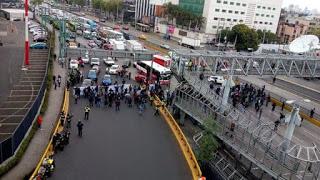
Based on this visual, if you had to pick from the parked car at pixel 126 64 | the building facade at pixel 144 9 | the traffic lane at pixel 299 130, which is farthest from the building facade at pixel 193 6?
the traffic lane at pixel 299 130

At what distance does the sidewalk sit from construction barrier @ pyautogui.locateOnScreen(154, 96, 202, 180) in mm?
9222

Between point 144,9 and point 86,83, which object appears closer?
point 86,83

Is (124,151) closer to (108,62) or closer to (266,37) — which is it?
(108,62)

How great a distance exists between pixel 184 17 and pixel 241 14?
18506mm

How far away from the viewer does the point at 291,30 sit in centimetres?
12188

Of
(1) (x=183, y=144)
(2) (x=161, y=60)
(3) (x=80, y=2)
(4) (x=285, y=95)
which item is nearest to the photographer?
(1) (x=183, y=144)

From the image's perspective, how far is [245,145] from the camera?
965 inches

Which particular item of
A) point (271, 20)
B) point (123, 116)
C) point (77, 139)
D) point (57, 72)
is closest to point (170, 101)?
point (123, 116)

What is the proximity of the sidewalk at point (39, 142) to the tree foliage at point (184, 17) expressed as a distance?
6780 cm

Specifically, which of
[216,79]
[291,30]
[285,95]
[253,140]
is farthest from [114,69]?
[291,30]

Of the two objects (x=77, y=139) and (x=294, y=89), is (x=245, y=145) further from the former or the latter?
(x=294, y=89)

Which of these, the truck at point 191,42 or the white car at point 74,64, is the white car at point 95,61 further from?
the truck at point 191,42

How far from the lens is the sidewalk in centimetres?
2205

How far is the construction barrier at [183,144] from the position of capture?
2299cm
